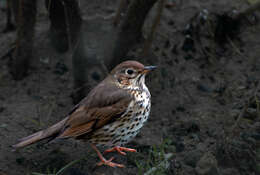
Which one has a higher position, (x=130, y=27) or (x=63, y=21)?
(x=130, y=27)

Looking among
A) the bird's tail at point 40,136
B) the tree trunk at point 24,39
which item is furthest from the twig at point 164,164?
the tree trunk at point 24,39

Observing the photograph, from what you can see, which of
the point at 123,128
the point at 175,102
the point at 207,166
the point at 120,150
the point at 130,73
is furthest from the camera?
the point at 175,102

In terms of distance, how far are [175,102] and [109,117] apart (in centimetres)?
170

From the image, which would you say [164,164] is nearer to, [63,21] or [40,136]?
[40,136]

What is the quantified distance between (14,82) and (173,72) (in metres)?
2.35

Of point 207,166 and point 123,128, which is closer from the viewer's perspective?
point 207,166

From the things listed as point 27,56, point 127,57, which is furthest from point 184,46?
point 27,56

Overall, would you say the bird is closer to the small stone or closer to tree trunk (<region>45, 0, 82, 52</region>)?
the small stone

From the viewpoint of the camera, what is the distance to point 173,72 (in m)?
6.39

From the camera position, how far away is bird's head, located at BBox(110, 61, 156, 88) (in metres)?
4.68

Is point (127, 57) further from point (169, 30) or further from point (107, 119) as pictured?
point (107, 119)

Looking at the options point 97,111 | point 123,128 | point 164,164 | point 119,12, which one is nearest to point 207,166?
point 164,164

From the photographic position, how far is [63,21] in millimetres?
6062

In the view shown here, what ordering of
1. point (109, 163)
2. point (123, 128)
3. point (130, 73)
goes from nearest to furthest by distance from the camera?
point (123, 128) → point (109, 163) → point (130, 73)
